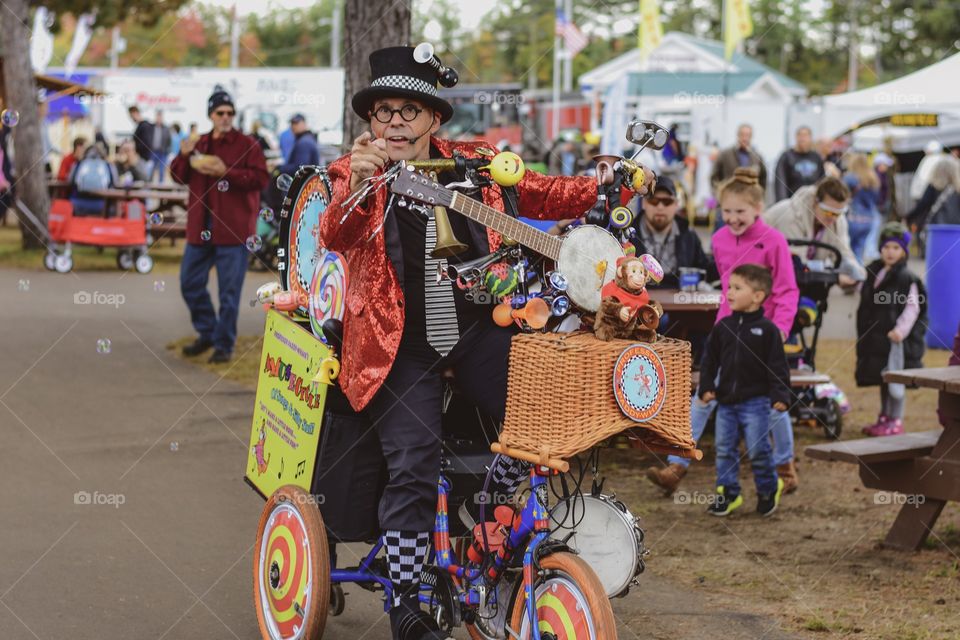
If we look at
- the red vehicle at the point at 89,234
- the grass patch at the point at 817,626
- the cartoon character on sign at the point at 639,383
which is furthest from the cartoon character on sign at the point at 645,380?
the red vehicle at the point at 89,234

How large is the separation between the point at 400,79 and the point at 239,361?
292 inches

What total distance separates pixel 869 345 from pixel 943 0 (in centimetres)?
5317

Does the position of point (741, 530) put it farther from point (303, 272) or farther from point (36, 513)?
point (36, 513)

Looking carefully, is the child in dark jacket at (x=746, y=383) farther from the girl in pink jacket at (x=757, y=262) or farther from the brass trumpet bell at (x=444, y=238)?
the brass trumpet bell at (x=444, y=238)

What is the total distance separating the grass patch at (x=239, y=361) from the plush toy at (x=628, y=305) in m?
6.72

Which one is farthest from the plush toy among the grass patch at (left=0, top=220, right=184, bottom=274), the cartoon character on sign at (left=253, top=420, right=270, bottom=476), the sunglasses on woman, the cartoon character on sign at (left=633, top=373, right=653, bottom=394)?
the grass patch at (left=0, top=220, right=184, bottom=274)

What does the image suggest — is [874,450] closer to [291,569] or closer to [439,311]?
[439,311]

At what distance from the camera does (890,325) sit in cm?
992

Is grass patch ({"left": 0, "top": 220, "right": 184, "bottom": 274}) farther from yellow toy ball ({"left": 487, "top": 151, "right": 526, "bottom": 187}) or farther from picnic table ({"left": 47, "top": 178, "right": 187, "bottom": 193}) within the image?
yellow toy ball ({"left": 487, "top": 151, "right": 526, "bottom": 187})

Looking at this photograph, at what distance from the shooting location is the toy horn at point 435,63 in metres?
4.16

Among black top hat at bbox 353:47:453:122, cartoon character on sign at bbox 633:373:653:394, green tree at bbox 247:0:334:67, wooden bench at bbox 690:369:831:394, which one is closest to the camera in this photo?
cartoon character on sign at bbox 633:373:653:394

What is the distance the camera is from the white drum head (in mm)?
4051

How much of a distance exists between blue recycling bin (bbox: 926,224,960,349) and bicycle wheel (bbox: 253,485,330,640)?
10669 millimetres

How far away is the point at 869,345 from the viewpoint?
32.7 ft
